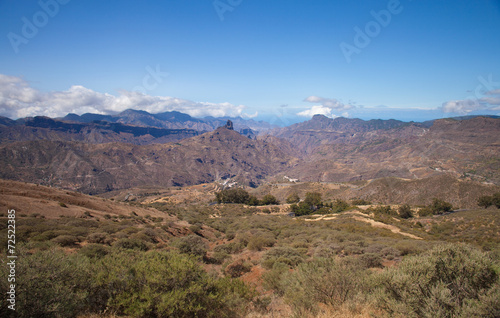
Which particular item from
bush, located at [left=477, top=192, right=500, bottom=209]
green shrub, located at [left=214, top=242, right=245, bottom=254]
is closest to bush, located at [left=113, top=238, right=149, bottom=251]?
green shrub, located at [left=214, top=242, right=245, bottom=254]

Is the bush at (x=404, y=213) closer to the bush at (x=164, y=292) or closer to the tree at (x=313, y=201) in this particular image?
the tree at (x=313, y=201)

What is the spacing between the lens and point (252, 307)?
8.79 meters

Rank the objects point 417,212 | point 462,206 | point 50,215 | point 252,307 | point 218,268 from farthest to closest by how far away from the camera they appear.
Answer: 1. point 462,206
2. point 417,212
3. point 50,215
4. point 218,268
5. point 252,307

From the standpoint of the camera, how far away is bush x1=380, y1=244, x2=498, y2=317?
634cm

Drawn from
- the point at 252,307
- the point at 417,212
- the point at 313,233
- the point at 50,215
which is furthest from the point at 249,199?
the point at 252,307

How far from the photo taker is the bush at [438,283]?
634 centimetres

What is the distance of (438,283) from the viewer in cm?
671

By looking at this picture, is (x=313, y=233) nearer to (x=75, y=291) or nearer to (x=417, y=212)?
(x=75, y=291)

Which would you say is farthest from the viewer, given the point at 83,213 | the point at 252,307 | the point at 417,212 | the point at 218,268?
the point at 417,212

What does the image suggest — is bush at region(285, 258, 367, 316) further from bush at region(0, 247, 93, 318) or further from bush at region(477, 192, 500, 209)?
bush at region(477, 192, 500, 209)

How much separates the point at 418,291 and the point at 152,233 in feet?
70.7

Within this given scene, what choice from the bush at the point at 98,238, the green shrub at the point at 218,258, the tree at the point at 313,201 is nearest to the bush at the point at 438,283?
the green shrub at the point at 218,258

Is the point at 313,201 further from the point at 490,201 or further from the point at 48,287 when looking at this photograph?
the point at 48,287

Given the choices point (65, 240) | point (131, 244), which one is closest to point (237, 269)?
point (131, 244)
